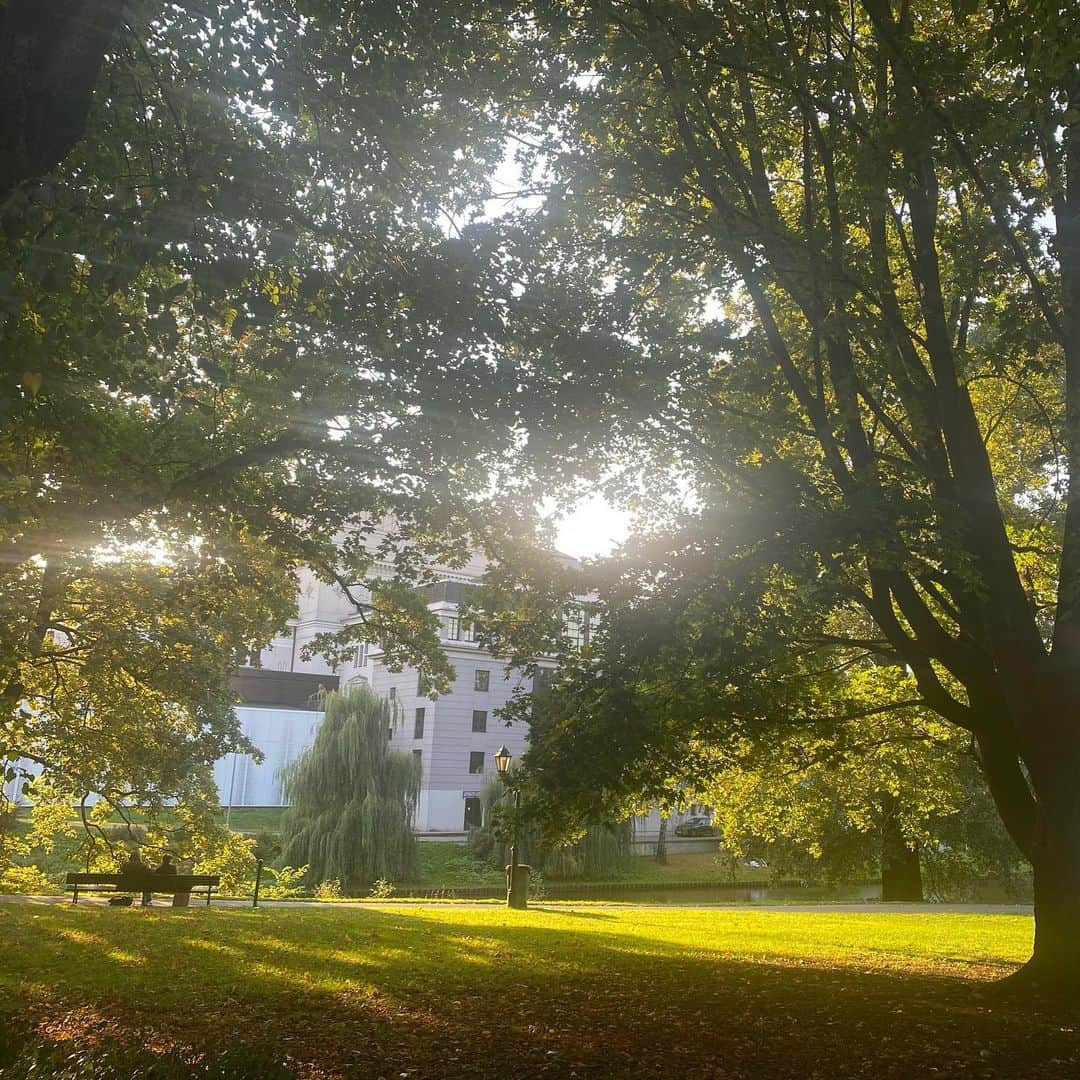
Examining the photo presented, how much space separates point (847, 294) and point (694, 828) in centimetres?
4614

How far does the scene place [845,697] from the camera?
13.9 m

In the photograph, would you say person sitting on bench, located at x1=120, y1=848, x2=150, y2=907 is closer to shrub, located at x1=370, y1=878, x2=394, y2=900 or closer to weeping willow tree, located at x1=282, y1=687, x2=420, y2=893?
shrub, located at x1=370, y1=878, x2=394, y2=900

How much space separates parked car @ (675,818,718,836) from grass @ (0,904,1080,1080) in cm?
3623

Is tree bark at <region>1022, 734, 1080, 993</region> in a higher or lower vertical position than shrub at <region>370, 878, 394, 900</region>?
higher

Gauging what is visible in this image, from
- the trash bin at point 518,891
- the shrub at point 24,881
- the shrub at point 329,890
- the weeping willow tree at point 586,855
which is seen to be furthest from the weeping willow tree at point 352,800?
the trash bin at point 518,891

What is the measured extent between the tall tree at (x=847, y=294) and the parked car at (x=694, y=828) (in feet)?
134

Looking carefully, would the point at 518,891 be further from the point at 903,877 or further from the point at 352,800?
the point at 903,877

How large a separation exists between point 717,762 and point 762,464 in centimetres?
395

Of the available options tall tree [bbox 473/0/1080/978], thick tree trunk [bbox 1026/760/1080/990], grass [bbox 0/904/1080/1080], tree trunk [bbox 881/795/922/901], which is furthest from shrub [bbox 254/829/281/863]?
thick tree trunk [bbox 1026/760/1080/990]

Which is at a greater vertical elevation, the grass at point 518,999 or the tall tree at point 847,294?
the tall tree at point 847,294

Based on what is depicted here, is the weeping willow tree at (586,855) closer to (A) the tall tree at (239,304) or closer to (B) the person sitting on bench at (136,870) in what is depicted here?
(B) the person sitting on bench at (136,870)

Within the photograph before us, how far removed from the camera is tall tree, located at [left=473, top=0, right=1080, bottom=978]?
798 centimetres

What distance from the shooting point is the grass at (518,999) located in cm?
640

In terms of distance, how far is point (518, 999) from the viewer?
27.8 ft
